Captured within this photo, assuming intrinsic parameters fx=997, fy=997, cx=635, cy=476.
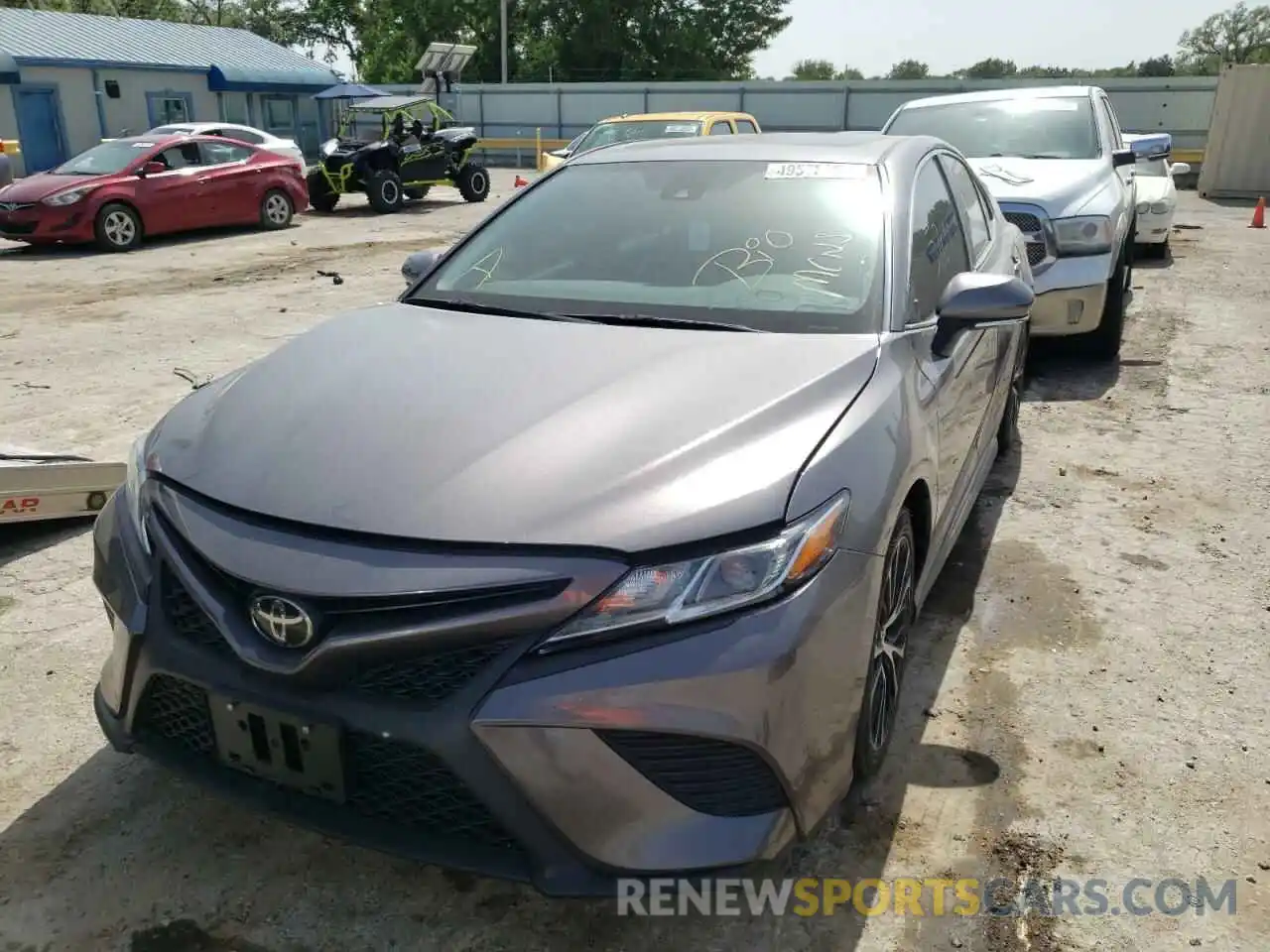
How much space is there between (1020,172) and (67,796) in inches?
252

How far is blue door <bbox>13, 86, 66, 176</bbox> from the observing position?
2403 centimetres

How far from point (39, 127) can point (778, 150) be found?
26970 millimetres

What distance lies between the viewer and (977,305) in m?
2.79

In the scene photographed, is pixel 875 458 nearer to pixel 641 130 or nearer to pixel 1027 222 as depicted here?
pixel 1027 222

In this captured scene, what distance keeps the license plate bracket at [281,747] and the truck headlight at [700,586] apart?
17.8 inches

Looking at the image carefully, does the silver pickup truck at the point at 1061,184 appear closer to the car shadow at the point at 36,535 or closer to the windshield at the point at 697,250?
the windshield at the point at 697,250

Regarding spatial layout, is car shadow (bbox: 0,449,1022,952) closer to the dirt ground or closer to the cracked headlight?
the dirt ground

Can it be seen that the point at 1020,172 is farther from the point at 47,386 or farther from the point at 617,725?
the point at 47,386

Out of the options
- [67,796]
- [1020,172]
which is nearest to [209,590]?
[67,796]

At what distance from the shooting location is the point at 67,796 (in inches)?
99.8

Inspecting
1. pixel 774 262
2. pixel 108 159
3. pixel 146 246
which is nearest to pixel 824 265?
pixel 774 262

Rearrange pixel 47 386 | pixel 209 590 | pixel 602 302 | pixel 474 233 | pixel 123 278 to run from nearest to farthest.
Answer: pixel 209 590 < pixel 602 302 < pixel 474 233 < pixel 47 386 < pixel 123 278

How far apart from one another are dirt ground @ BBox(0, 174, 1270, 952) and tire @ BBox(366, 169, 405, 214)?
38.5 feet

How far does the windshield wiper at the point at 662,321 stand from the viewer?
269 cm
